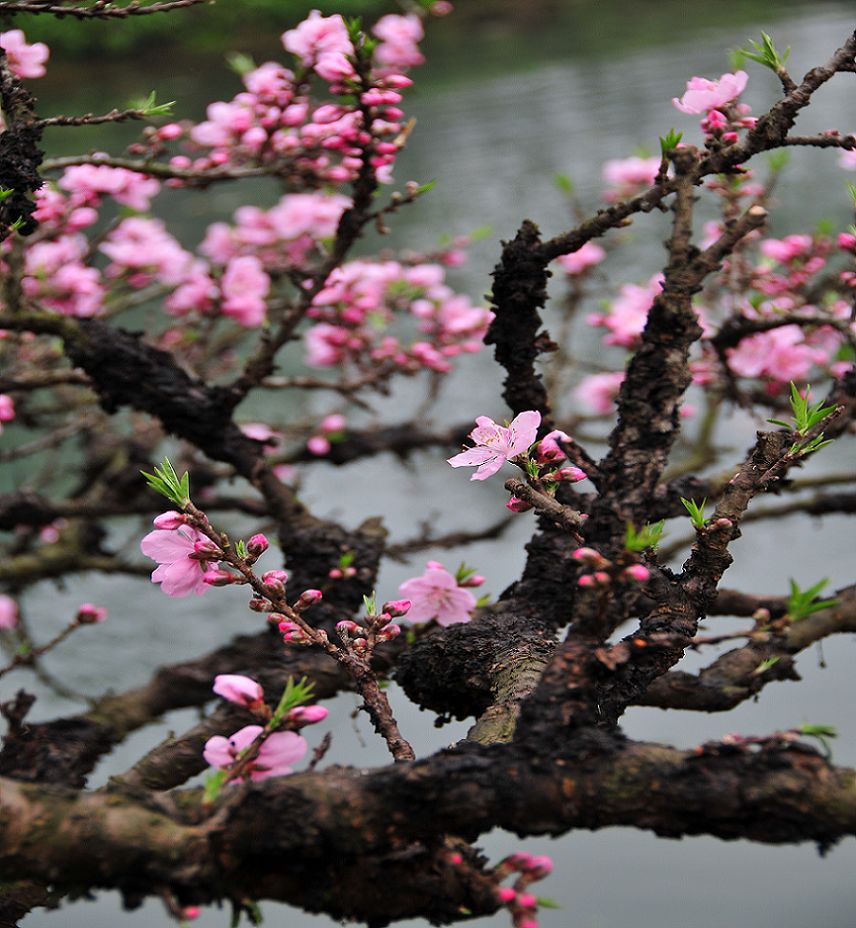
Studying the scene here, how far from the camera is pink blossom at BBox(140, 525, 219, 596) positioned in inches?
26.5

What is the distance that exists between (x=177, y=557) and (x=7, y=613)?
116cm

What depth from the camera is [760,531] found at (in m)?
1.78

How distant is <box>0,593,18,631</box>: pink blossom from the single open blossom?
1.25 meters

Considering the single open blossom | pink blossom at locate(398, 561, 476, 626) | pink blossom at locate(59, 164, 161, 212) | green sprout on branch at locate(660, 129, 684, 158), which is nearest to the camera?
the single open blossom

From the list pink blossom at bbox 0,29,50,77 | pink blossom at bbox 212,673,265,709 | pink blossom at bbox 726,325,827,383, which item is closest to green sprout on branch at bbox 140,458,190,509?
pink blossom at bbox 212,673,265,709

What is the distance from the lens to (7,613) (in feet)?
5.59

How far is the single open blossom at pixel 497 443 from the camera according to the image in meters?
0.65

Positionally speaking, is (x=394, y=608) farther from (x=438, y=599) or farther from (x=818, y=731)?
(x=818, y=731)

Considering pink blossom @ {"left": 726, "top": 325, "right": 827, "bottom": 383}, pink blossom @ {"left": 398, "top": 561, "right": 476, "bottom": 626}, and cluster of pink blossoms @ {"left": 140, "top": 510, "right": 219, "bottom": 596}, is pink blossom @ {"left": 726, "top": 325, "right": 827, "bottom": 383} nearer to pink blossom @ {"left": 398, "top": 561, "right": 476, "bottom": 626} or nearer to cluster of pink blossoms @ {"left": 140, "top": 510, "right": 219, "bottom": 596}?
pink blossom @ {"left": 398, "top": 561, "right": 476, "bottom": 626}

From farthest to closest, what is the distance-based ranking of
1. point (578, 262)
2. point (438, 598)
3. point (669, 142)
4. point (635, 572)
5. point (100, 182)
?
point (578, 262)
point (100, 182)
point (438, 598)
point (669, 142)
point (635, 572)

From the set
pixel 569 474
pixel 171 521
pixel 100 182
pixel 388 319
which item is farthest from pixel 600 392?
pixel 171 521

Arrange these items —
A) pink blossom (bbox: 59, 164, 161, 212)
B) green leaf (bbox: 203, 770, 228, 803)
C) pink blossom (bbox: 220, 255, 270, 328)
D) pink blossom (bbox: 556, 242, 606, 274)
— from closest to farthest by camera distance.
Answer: green leaf (bbox: 203, 770, 228, 803) → pink blossom (bbox: 59, 164, 161, 212) → pink blossom (bbox: 220, 255, 270, 328) → pink blossom (bbox: 556, 242, 606, 274)

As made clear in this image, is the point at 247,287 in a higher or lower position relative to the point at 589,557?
lower

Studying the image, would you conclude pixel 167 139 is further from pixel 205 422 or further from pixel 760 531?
pixel 760 531
